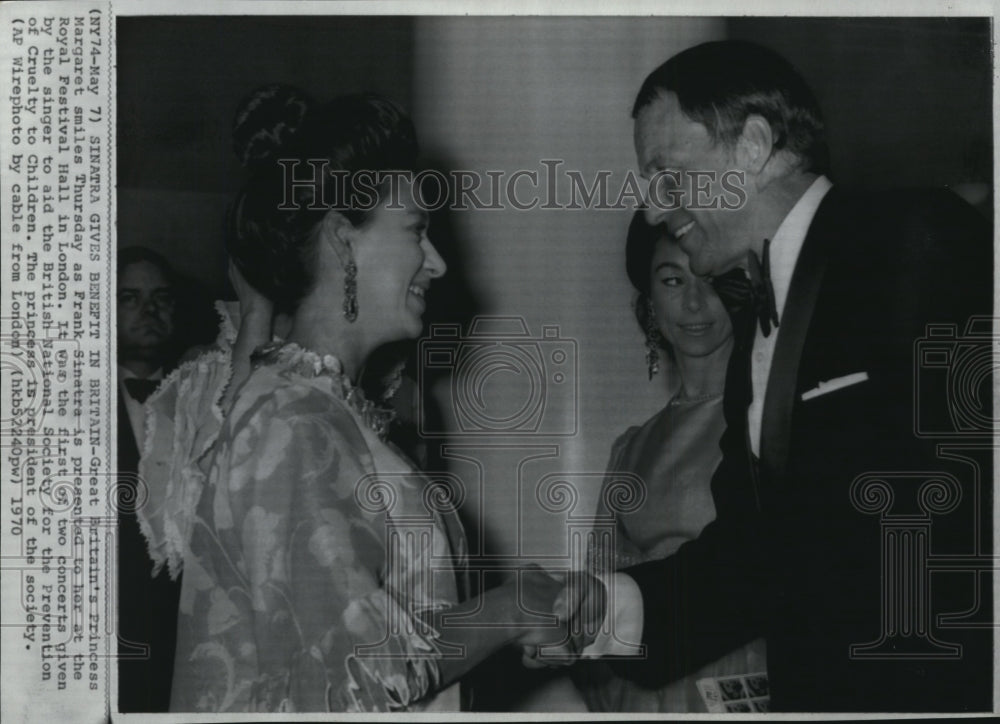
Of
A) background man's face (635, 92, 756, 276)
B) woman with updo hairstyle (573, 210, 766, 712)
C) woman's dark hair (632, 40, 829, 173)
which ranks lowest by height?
woman with updo hairstyle (573, 210, 766, 712)

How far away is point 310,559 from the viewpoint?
179 cm

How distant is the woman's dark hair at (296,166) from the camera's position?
72.0 inches

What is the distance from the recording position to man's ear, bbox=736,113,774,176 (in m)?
1.83

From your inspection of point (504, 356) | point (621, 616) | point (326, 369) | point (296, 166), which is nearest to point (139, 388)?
point (326, 369)

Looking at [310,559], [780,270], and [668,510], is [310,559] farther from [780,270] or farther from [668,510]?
[780,270]

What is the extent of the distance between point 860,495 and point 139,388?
4.44 ft

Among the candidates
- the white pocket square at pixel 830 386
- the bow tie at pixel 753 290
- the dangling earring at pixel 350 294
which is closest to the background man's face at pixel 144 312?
the dangling earring at pixel 350 294

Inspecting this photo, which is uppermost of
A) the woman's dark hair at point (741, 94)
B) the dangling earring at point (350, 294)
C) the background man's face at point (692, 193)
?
the woman's dark hair at point (741, 94)

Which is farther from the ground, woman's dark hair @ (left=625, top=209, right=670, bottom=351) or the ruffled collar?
woman's dark hair @ (left=625, top=209, right=670, bottom=351)

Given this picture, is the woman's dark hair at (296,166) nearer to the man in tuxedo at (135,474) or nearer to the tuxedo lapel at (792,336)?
the man in tuxedo at (135,474)

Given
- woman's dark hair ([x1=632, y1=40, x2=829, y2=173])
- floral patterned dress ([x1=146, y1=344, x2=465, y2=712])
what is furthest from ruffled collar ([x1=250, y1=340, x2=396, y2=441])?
woman's dark hair ([x1=632, y1=40, x2=829, y2=173])

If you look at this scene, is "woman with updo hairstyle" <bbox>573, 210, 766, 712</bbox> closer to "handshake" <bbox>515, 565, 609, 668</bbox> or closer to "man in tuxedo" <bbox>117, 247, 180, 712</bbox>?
"handshake" <bbox>515, 565, 609, 668</bbox>

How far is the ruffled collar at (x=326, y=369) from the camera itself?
71.5 inches

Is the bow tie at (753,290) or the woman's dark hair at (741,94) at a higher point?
the woman's dark hair at (741,94)
